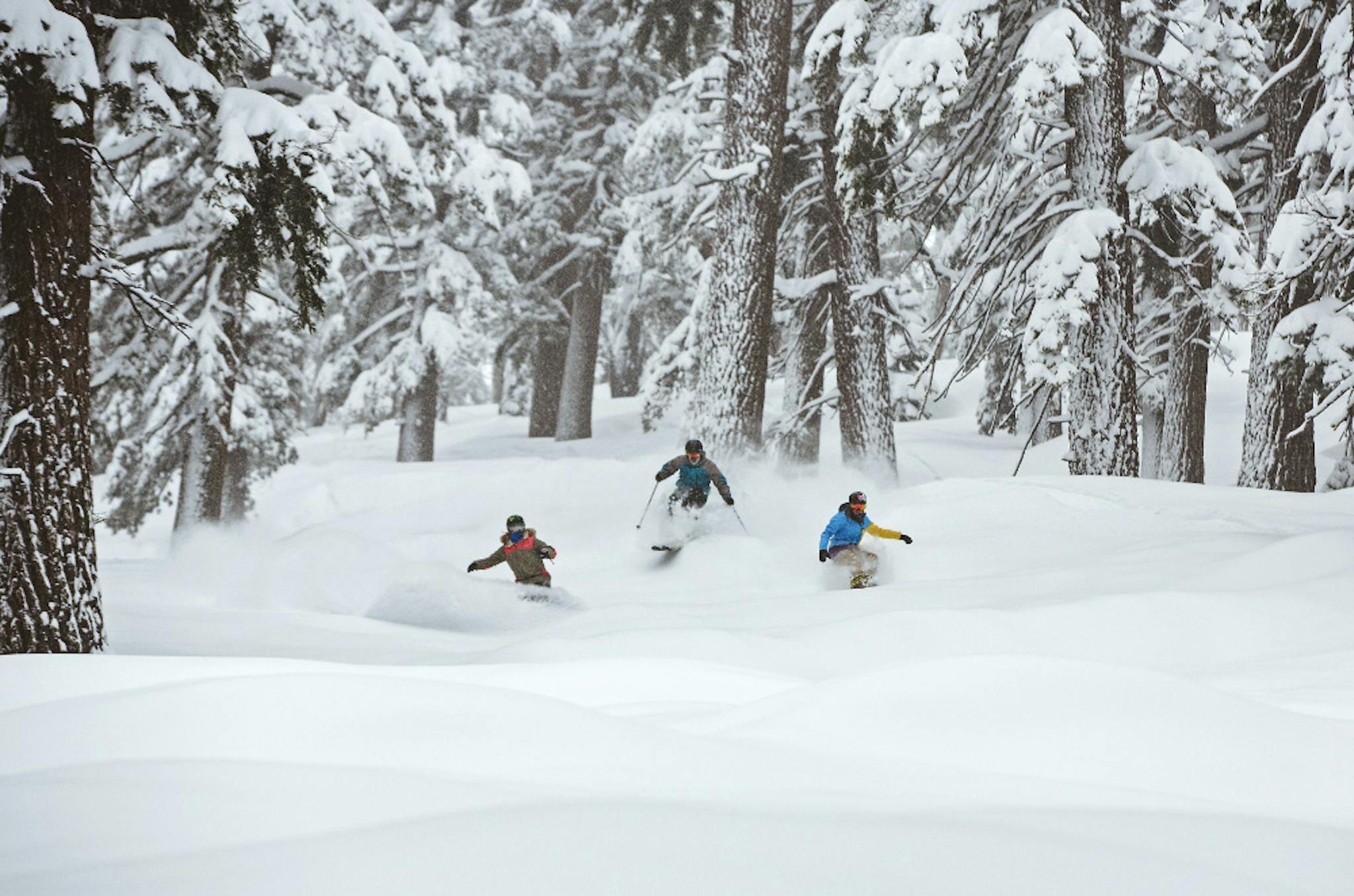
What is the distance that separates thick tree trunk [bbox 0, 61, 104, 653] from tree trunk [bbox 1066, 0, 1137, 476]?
9.37 metres

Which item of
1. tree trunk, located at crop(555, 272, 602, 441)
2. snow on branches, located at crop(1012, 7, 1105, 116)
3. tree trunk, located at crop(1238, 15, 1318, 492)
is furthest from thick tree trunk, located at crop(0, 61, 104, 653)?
tree trunk, located at crop(555, 272, 602, 441)

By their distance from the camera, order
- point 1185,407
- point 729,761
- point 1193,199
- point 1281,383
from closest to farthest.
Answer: point 729,761 → point 1193,199 → point 1281,383 → point 1185,407

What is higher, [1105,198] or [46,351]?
[1105,198]

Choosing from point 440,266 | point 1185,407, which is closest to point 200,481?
point 440,266

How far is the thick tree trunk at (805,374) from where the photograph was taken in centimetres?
1775

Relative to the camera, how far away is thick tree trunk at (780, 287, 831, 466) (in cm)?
1775

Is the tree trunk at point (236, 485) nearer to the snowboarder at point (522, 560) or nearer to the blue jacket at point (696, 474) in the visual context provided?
the blue jacket at point (696, 474)

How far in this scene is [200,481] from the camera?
1423 centimetres

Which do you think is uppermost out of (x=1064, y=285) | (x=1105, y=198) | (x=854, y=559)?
(x=1105, y=198)

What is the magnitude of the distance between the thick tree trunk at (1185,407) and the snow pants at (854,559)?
8109 mm

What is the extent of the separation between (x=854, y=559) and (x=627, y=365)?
25525 mm

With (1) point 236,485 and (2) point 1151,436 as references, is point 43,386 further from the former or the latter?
(2) point 1151,436

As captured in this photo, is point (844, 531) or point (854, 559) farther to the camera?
point (844, 531)

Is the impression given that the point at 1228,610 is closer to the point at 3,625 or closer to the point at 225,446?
the point at 3,625
